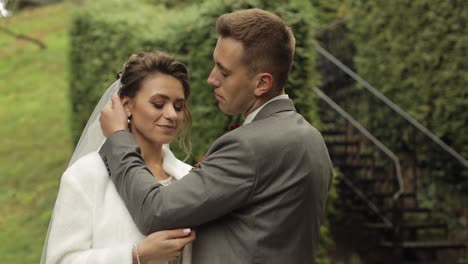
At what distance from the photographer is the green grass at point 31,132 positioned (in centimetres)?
1080

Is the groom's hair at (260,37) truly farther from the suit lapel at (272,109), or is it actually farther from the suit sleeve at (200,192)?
the suit sleeve at (200,192)

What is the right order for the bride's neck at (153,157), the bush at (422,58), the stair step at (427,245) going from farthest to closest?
1. the bush at (422,58)
2. the stair step at (427,245)
3. the bride's neck at (153,157)

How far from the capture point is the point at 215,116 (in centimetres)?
668

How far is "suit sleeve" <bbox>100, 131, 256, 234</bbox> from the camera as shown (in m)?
2.84

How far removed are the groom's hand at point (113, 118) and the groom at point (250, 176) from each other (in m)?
0.13

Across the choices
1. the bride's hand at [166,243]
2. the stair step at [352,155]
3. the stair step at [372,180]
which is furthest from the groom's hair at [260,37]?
the stair step at [352,155]

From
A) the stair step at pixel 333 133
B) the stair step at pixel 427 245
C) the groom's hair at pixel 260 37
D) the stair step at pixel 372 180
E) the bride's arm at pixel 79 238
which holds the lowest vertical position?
the stair step at pixel 427 245

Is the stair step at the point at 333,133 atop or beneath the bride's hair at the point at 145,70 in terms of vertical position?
beneath

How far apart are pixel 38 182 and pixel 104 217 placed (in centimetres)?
1035

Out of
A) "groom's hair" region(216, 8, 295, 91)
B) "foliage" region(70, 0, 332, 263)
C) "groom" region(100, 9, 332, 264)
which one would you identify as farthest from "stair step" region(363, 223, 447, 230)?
"groom's hair" region(216, 8, 295, 91)

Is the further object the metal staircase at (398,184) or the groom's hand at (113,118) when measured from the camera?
the metal staircase at (398,184)

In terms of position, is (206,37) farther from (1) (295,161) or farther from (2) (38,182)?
(2) (38,182)

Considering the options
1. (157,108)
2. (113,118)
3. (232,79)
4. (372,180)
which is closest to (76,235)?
(113,118)

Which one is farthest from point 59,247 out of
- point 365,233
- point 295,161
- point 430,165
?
point 430,165
